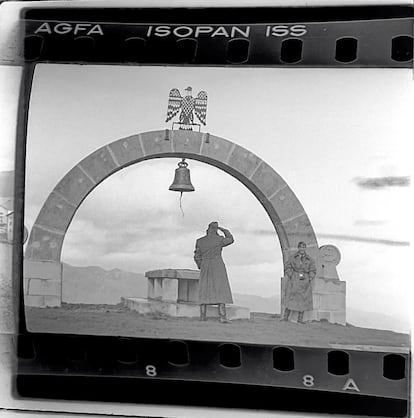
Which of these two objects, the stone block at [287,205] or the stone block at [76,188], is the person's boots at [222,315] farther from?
the stone block at [76,188]

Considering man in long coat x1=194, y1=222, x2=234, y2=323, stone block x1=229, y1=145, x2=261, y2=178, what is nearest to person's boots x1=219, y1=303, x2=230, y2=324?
man in long coat x1=194, y1=222, x2=234, y2=323

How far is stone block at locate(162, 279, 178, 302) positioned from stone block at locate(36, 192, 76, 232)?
19 centimetres

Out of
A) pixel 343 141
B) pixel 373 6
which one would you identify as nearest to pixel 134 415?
pixel 343 141

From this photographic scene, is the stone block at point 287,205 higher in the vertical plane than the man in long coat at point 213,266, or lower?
higher

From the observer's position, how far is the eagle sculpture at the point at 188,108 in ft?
4.21

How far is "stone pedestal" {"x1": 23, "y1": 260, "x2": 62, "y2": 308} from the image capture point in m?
1.29

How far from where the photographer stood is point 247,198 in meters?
1.27

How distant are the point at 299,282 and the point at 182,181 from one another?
250 millimetres

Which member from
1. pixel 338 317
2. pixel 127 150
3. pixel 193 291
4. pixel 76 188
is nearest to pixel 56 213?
pixel 76 188

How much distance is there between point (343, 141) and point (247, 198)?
18 centimetres

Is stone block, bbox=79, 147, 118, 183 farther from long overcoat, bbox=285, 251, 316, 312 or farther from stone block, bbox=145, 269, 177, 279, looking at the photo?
long overcoat, bbox=285, 251, 316, 312

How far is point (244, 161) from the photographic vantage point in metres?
1.27

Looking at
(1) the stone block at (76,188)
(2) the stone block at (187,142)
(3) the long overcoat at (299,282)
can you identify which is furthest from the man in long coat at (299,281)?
(1) the stone block at (76,188)

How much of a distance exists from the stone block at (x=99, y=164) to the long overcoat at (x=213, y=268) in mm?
191
